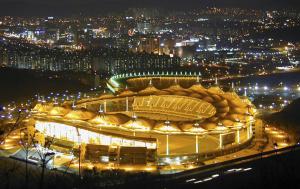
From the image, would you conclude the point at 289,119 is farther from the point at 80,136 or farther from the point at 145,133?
the point at 80,136

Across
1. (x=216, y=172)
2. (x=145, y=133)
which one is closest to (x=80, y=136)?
(x=145, y=133)

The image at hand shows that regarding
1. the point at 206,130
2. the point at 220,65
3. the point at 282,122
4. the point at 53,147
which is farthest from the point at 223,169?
the point at 220,65

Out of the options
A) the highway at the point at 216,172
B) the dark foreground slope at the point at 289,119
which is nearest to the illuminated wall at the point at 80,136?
the highway at the point at 216,172

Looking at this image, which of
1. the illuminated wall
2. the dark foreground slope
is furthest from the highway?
the dark foreground slope

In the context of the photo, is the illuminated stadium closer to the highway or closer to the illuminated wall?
the illuminated wall

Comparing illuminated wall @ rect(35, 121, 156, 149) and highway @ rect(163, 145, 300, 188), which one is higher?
illuminated wall @ rect(35, 121, 156, 149)

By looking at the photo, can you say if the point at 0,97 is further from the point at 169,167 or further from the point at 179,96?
the point at 169,167

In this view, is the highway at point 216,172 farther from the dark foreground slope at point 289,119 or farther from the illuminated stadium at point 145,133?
the dark foreground slope at point 289,119

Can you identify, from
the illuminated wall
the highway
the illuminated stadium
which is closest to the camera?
the highway

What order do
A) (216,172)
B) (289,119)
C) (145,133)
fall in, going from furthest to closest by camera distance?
(289,119) < (145,133) < (216,172)

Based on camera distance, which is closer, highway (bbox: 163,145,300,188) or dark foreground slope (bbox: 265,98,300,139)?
highway (bbox: 163,145,300,188)

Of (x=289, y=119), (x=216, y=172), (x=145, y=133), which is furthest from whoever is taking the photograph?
(x=289, y=119)
